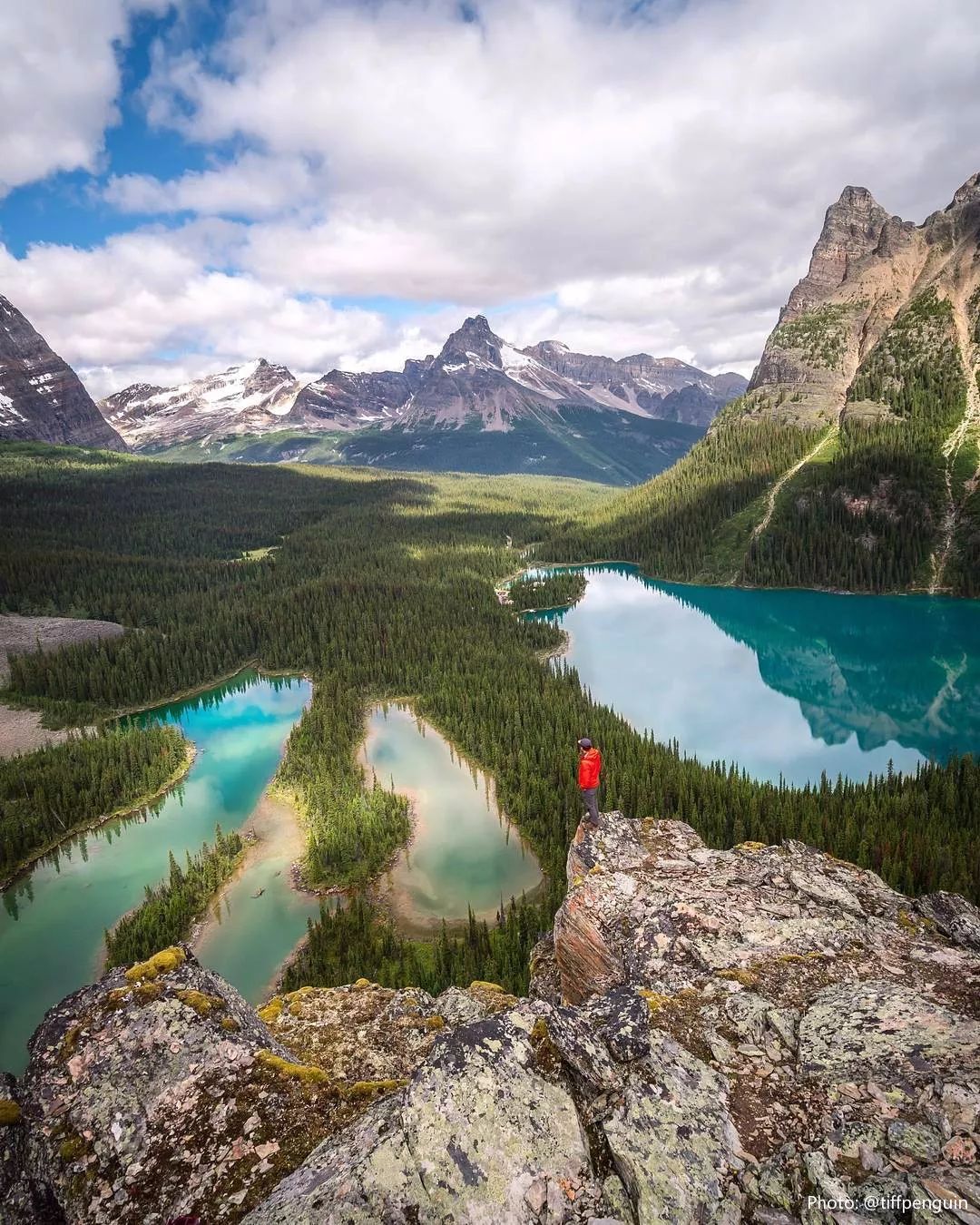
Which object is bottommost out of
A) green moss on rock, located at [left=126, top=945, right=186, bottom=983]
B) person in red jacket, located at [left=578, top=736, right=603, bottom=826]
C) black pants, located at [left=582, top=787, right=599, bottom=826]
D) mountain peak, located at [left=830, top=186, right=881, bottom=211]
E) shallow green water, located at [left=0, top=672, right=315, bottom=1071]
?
shallow green water, located at [left=0, top=672, right=315, bottom=1071]

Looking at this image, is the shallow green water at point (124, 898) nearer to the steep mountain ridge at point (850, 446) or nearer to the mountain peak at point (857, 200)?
the steep mountain ridge at point (850, 446)

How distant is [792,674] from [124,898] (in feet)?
223

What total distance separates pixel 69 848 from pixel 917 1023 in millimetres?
49631

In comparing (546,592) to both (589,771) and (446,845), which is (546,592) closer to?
(446,845)

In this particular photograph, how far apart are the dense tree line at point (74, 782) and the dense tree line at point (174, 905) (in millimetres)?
10909

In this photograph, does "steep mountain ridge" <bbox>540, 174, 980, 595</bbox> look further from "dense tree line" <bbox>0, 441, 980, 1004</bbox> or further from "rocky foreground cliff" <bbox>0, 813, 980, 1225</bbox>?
"rocky foreground cliff" <bbox>0, 813, 980, 1225</bbox>

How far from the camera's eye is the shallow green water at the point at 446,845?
35.8 m

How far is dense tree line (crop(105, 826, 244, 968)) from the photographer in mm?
32594

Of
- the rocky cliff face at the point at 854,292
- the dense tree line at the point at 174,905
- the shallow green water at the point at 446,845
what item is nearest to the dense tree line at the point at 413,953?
the shallow green water at the point at 446,845

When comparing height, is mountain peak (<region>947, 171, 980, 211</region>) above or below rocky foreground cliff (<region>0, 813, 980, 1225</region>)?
above

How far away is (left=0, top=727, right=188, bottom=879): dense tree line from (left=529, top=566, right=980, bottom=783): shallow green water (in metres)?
38.2

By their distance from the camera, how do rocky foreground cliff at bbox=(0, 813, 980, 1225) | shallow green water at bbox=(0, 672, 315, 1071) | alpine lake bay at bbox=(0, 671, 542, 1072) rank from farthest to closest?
1. alpine lake bay at bbox=(0, 671, 542, 1072)
2. shallow green water at bbox=(0, 672, 315, 1071)
3. rocky foreground cliff at bbox=(0, 813, 980, 1225)

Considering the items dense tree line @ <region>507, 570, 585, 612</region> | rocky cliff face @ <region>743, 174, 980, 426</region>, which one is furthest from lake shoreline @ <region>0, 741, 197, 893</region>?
rocky cliff face @ <region>743, 174, 980, 426</region>

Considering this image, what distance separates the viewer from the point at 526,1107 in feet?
29.3
